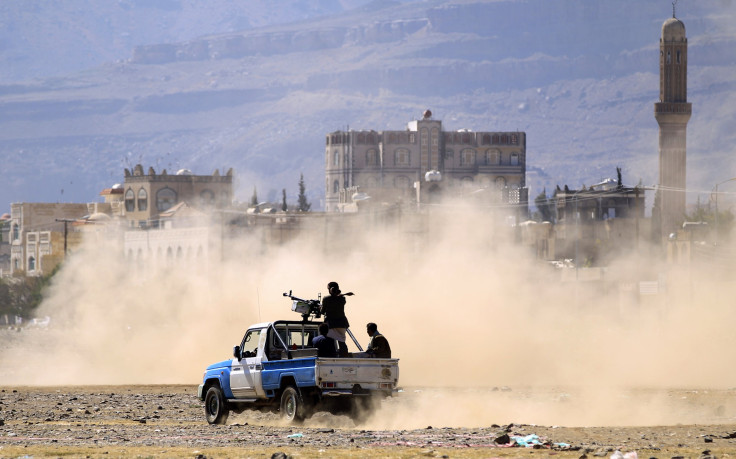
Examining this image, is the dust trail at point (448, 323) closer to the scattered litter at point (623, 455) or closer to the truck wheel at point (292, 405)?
the truck wheel at point (292, 405)

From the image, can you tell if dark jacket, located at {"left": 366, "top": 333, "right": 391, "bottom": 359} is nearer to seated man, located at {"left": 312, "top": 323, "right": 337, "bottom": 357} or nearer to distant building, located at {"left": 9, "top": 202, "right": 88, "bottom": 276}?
seated man, located at {"left": 312, "top": 323, "right": 337, "bottom": 357}

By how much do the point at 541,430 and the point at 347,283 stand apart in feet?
117

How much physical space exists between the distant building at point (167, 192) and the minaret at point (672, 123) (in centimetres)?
5717

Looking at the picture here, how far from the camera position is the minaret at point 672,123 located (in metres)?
159

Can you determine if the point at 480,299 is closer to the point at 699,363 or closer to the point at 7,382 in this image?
the point at 699,363

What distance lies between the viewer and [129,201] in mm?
195750

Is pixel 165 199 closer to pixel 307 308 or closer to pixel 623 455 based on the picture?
pixel 307 308

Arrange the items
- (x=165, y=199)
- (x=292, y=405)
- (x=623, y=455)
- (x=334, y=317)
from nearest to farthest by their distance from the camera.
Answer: (x=623, y=455) → (x=292, y=405) → (x=334, y=317) → (x=165, y=199)

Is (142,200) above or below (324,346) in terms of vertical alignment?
above

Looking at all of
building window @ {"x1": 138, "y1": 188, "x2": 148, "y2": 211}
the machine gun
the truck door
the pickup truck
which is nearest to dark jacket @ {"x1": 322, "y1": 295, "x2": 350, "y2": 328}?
the machine gun

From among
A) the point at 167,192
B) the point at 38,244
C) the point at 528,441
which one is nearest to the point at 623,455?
the point at 528,441

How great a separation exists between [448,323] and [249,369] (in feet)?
84.8

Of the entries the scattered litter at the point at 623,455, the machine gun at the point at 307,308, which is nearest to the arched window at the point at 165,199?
the machine gun at the point at 307,308

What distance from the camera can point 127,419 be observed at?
35.3 metres
